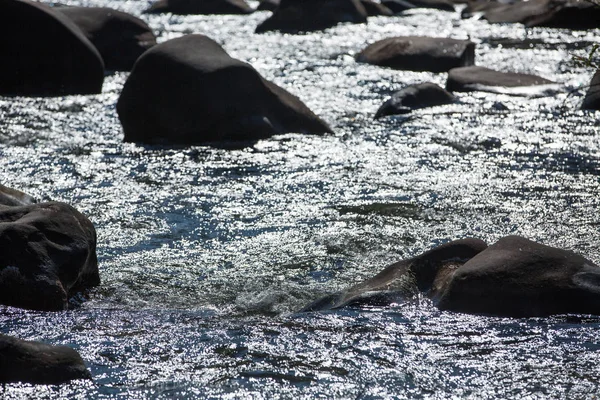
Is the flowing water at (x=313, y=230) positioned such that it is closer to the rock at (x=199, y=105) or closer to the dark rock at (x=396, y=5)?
the rock at (x=199, y=105)

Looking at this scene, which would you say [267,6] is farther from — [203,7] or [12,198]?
[12,198]

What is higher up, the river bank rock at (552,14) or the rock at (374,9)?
the river bank rock at (552,14)

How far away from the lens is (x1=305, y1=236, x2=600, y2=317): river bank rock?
5227mm

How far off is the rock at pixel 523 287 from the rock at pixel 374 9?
16.3 m

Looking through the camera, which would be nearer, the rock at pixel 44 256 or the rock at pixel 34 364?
the rock at pixel 34 364

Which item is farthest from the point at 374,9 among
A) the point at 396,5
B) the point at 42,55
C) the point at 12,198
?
the point at 12,198

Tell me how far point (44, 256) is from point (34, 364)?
1337mm

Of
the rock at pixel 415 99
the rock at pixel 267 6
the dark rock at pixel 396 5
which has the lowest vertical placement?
the rock at pixel 267 6

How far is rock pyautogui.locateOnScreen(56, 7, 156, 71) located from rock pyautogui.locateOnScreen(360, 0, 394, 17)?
768 cm

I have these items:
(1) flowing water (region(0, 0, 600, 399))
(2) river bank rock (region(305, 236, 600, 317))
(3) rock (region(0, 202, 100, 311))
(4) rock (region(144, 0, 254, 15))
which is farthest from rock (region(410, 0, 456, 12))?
(3) rock (region(0, 202, 100, 311))

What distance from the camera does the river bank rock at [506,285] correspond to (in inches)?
206

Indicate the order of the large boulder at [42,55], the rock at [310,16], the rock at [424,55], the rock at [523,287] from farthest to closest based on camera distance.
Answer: the rock at [310,16] → the rock at [424,55] → the large boulder at [42,55] → the rock at [523,287]

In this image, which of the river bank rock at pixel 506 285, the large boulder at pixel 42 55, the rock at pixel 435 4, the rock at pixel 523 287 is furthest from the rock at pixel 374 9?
the rock at pixel 523 287

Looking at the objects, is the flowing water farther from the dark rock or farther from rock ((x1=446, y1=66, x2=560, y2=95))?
the dark rock
